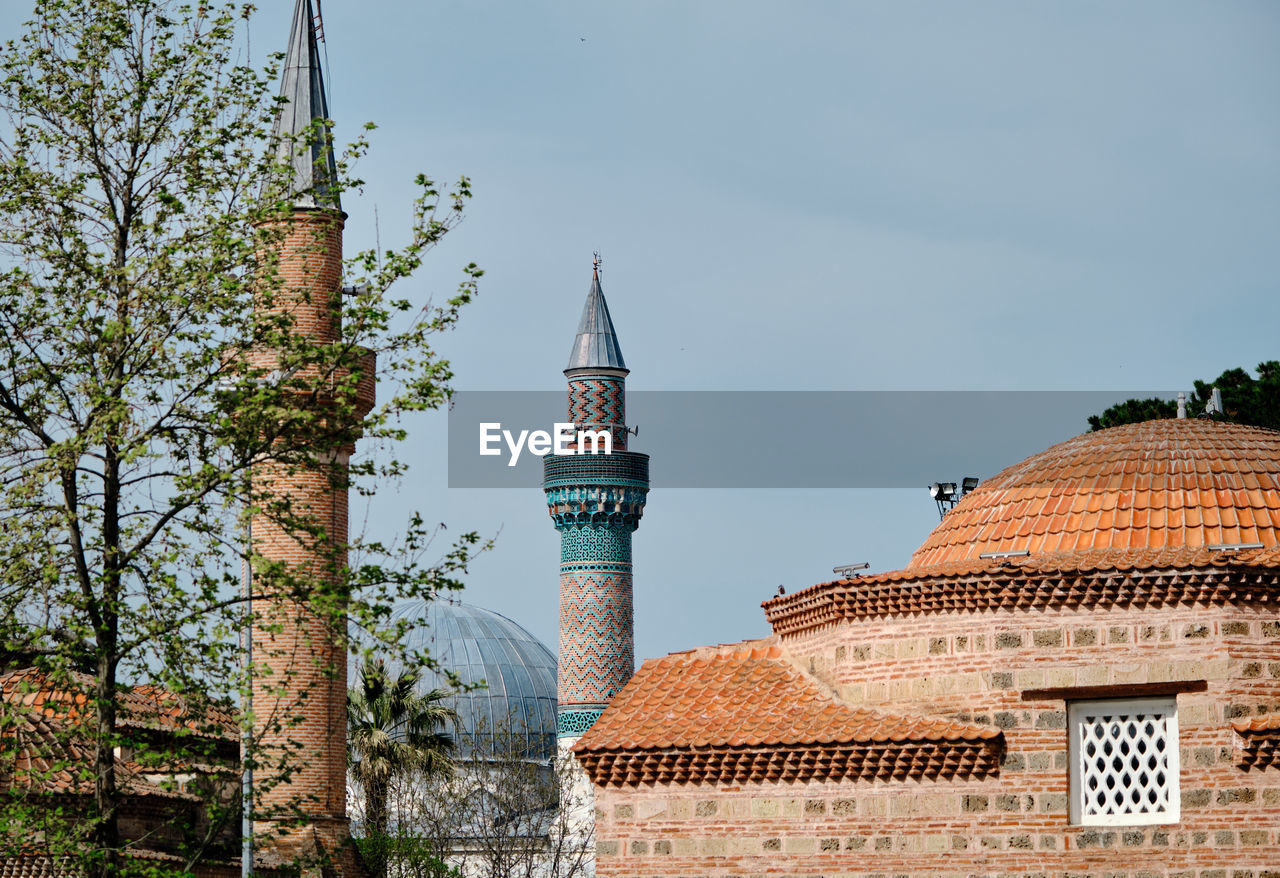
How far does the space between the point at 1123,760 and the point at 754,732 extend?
2.99 meters

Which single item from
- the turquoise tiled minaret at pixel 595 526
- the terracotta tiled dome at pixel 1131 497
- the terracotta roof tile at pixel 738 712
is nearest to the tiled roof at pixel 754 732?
the terracotta roof tile at pixel 738 712

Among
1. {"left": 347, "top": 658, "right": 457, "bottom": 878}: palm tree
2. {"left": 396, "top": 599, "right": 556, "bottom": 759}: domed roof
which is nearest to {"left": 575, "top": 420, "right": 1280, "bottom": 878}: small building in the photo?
{"left": 347, "top": 658, "right": 457, "bottom": 878}: palm tree

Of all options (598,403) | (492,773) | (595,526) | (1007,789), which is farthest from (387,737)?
(1007,789)

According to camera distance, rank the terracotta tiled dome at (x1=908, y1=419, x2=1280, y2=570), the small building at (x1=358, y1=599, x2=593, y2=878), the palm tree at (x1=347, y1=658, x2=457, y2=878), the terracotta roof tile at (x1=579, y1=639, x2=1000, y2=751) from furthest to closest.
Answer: the small building at (x1=358, y1=599, x2=593, y2=878) → the palm tree at (x1=347, y1=658, x2=457, y2=878) → the terracotta tiled dome at (x1=908, y1=419, x2=1280, y2=570) → the terracotta roof tile at (x1=579, y1=639, x2=1000, y2=751)

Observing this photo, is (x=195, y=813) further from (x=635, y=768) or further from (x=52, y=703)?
(x=52, y=703)

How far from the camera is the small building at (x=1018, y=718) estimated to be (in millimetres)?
14055

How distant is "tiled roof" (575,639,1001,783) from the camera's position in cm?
1462

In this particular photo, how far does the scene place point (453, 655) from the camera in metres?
49.5

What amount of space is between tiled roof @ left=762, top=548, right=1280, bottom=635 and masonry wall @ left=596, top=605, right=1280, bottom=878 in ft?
0.37

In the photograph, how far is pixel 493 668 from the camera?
49.6 metres

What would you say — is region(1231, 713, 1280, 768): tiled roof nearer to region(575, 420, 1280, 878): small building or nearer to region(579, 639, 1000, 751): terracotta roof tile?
region(575, 420, 1280, 878): small building

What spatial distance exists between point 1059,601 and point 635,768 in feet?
12.6

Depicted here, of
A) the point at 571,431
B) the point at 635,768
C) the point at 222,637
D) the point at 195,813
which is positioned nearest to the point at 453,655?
the point at 571,431

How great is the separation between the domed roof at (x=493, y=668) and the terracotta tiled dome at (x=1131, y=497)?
29014mm
